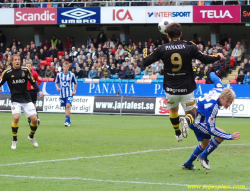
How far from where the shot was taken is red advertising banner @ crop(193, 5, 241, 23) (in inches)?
1369

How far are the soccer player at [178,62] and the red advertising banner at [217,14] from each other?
25683mm

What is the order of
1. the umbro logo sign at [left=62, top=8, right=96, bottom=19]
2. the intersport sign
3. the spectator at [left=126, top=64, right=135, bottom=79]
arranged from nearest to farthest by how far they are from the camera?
the spectator at [left=126, top=64, right=135, bottom=79] < the intersport sign < the umbro logo sign at [left=62, top=8, right=96, bottom=19]

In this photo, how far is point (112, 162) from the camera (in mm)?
10750

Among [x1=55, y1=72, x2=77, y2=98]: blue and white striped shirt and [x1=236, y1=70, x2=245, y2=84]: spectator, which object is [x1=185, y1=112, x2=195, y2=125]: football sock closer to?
[x1=55, y1=72, x2=77, y2=98]: blue and white striped shirt

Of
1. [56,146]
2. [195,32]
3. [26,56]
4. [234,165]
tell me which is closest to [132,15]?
[195,32]

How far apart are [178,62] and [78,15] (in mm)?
30207

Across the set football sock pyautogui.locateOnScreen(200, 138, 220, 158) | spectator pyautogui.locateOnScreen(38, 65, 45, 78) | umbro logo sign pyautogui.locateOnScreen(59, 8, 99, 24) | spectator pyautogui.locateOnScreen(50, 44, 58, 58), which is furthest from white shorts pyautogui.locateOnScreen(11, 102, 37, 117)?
umbro logo sign pyautogui.locateOnScreen(59, 8, 99, 24)

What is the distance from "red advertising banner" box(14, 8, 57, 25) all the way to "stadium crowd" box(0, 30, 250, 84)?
68.6 inches

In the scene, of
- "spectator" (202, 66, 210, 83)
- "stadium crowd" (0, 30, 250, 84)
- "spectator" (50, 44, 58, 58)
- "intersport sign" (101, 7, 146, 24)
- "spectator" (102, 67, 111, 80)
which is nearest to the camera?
"spectator" (202, 66, 210, 83)

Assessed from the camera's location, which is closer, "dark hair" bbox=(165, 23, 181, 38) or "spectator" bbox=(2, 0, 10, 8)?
"dark hair" bbox=(165, 23, 181, 38)

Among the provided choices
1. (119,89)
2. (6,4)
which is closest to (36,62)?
(6,4)

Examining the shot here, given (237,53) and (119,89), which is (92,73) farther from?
(237,53)

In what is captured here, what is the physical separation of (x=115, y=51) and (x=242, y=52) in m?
8.53

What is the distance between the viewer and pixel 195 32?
4069cm
